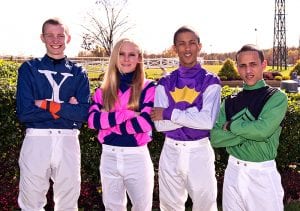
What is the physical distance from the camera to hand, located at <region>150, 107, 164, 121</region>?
4.22m

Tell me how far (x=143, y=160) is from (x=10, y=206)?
2112 millimetres

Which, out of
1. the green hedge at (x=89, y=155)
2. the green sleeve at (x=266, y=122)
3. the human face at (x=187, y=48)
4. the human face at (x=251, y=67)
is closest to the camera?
the green sleeve at (x=266, y=122)

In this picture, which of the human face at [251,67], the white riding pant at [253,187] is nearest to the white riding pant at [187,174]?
the white riding pant at [253,187]

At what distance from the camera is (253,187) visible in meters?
3.83

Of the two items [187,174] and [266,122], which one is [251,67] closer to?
[266,122]

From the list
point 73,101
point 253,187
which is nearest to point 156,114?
point 73,101

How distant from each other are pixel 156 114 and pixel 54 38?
3.94 ft

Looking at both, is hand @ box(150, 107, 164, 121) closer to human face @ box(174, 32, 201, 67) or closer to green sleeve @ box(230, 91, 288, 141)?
human face @ box(174, 32, 201, 67)

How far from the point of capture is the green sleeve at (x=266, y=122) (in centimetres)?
379

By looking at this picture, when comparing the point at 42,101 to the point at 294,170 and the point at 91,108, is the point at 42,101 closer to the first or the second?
the point at 91,108

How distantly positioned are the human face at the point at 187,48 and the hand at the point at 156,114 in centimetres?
49

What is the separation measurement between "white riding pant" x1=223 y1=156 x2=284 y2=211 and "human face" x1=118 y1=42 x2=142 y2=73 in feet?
4.28

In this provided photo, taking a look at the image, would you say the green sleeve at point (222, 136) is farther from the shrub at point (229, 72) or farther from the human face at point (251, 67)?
the shrub at point (229, 72)

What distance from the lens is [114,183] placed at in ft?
14.0
